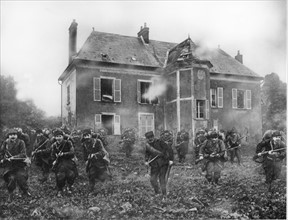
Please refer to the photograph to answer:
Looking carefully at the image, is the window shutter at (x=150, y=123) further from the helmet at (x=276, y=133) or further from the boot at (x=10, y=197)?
the boot at (x=10, y=197)

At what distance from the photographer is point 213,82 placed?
695 cm

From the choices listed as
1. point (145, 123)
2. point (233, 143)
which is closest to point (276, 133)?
point (233, 143)

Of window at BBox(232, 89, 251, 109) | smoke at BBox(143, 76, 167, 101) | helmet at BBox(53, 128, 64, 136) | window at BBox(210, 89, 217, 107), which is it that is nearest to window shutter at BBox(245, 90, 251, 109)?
window at BBox(232, 89, 251, 109)

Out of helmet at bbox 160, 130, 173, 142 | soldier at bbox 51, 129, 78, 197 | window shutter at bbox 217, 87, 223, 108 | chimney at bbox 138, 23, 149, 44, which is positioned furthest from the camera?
window shutter at bbox 217, 87, 223, 108

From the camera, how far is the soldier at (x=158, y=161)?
17.9ft

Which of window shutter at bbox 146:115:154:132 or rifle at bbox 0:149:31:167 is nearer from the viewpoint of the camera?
rifle at bbox 0:149:31:167

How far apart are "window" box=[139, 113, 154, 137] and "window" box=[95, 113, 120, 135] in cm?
34

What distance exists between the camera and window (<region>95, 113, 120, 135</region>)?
583 cm

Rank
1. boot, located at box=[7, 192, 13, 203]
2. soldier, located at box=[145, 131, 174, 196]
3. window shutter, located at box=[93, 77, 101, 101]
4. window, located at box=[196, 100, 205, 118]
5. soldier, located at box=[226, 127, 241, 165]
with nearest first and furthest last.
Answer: boot, located at box=[7, 192, 13, 203] < soldier, located at box=[145, 131, 174, 196] < soldier, located at box=[226, 127, 241, 165] < window shutter, located at box=[93, 77, 101, 101] < window, located at box=[196, 100, 205, 118]

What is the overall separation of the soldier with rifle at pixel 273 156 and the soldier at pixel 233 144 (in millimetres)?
259

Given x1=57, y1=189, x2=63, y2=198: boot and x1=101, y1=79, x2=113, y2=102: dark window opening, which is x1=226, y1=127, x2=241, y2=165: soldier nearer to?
x1=101, y1=79, x2=113, y2=102: dark window opening

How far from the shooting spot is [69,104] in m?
5.79

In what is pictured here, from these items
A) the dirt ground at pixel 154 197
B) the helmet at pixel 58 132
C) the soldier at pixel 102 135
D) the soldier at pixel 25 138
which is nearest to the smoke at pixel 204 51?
the dirt ground at pixel 154 197

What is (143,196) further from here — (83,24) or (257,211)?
(83,24)
